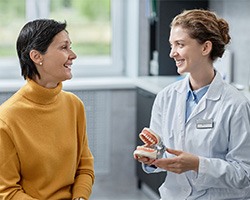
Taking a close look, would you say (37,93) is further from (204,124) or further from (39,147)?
(204,124)

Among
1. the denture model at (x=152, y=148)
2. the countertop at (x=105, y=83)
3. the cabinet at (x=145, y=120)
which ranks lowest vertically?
the cabinet at (x=145, y=120)

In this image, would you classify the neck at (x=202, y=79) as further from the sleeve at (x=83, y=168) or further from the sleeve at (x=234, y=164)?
the sleeve at (x=83, y=168)

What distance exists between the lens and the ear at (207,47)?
2.27m

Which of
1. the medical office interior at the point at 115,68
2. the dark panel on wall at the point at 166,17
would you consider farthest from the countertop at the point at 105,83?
the dark panel on wall at the point at 166,17

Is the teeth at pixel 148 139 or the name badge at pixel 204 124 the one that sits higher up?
the name badge at pixel 204 124

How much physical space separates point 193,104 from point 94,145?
7.44ft

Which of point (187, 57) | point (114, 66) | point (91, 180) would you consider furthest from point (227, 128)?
point (114, 66)

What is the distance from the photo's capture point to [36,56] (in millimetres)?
2211

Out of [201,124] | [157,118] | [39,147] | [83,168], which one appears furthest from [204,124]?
[39,147]

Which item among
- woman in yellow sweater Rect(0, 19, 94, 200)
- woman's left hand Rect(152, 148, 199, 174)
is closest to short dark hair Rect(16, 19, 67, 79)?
woman in yellow sweater Rect(0, 19, 94, 200)

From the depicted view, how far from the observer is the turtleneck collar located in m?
2.19

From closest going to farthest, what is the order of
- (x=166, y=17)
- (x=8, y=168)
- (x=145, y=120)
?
(x=8, y=168) < (x=145, y=120) < (x=166, y=17)

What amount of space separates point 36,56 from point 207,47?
64 centimetres

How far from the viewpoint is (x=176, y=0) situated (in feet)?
14.4
